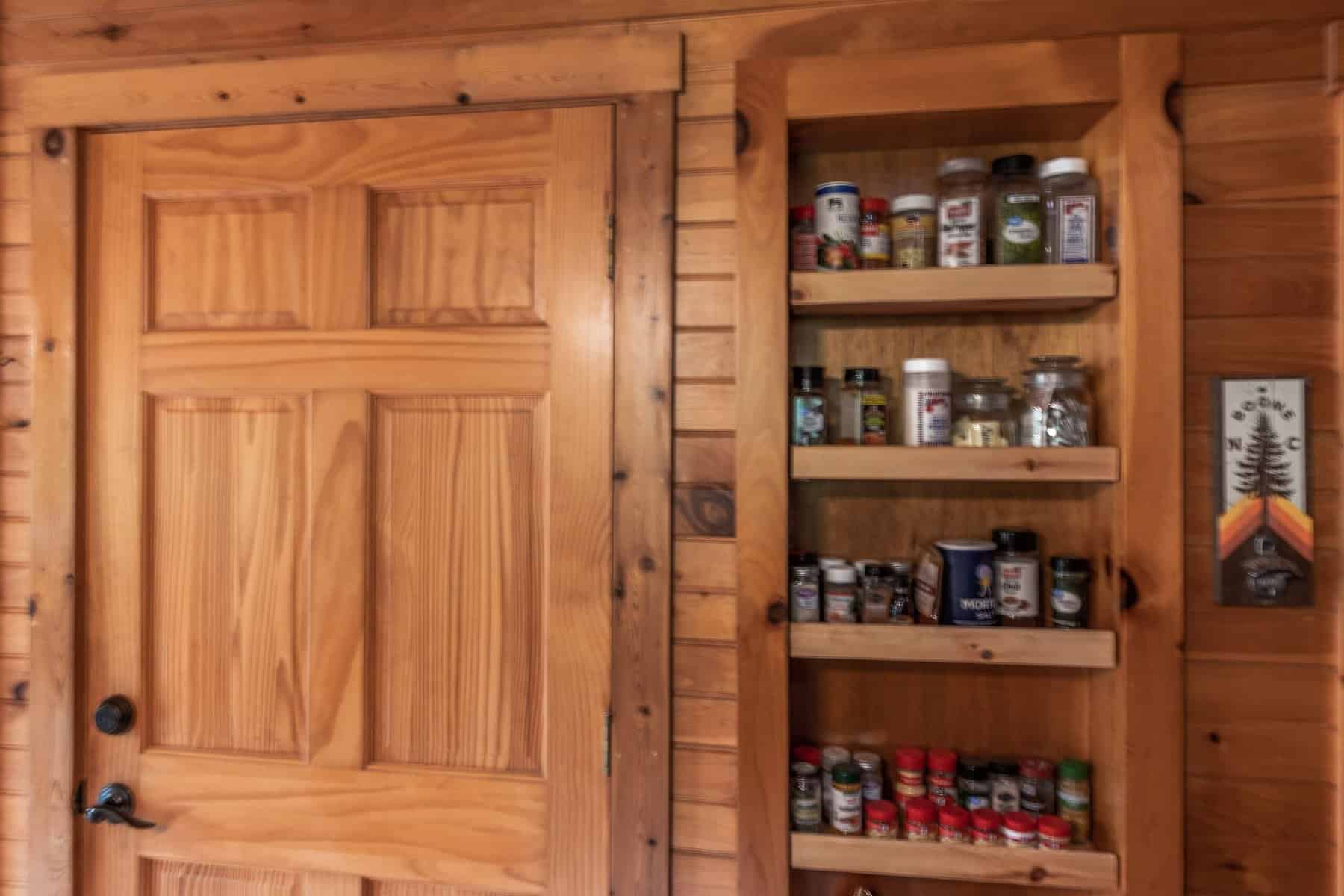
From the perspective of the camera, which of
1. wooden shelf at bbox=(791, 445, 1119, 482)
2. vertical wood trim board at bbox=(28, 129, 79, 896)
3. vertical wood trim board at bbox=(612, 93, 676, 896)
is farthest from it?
vertical wood trim board at bbox=(28, 129, 79, 896)

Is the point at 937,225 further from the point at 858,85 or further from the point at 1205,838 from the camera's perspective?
the point at 1205,838

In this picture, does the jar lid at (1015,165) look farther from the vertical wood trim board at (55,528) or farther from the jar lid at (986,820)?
the vertical wood trim board at (55,528)

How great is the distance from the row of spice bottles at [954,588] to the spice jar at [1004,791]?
22cm

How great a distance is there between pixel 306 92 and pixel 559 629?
900 millimetres

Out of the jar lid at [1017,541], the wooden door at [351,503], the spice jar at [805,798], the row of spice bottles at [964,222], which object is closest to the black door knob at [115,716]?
the wooden door at [351,503]

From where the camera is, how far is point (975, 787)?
1.03 m

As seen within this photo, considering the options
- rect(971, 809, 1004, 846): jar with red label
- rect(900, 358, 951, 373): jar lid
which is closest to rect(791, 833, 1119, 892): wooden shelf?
rect(971, 809, 1004, 846): jar with red label

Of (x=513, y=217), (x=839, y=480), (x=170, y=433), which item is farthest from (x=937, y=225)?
(x=170, y=433)

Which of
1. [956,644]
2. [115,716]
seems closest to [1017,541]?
[956,644]

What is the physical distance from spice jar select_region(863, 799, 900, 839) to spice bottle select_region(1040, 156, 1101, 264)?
77cm

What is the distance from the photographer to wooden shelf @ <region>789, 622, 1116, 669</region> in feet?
3.17

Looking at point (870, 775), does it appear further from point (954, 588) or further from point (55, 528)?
point (55, 528)

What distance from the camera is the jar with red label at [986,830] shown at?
989 mm

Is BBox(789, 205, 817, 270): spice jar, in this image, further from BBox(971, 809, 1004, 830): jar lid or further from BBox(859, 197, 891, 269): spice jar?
BBox(971, 809, 1004, 830): jar lid
